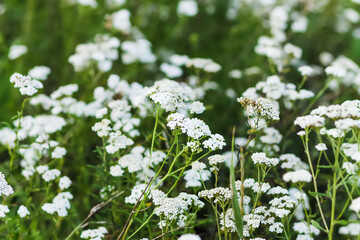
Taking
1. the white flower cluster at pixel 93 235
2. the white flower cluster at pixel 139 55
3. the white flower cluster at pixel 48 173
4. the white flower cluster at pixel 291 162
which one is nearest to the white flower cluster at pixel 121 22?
the white flower cluster at pixel 139 55

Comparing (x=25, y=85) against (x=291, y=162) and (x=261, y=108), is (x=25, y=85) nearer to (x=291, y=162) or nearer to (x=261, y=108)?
(x=261, y=108)

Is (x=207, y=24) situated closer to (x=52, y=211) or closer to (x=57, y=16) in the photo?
(x=57, y=16)

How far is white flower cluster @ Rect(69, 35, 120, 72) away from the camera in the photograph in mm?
4047

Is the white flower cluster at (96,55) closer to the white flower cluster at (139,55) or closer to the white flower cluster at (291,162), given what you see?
the white flower cluster at (139,55)

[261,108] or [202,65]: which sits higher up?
[202,65]

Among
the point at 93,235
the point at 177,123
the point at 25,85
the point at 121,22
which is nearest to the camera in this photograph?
the point at 177,123

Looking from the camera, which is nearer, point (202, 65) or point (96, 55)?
point (202, 65)

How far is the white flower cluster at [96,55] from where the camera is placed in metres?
4.05

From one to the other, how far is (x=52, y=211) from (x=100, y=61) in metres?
2.05

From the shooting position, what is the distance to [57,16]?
5434 mm

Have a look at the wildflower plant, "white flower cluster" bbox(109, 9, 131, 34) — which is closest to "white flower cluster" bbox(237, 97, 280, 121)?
the wildflower plant

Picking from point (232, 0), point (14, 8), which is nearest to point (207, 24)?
point (232, 0)

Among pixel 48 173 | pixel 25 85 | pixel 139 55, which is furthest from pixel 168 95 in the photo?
pixel 139 55

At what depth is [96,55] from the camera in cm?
406
